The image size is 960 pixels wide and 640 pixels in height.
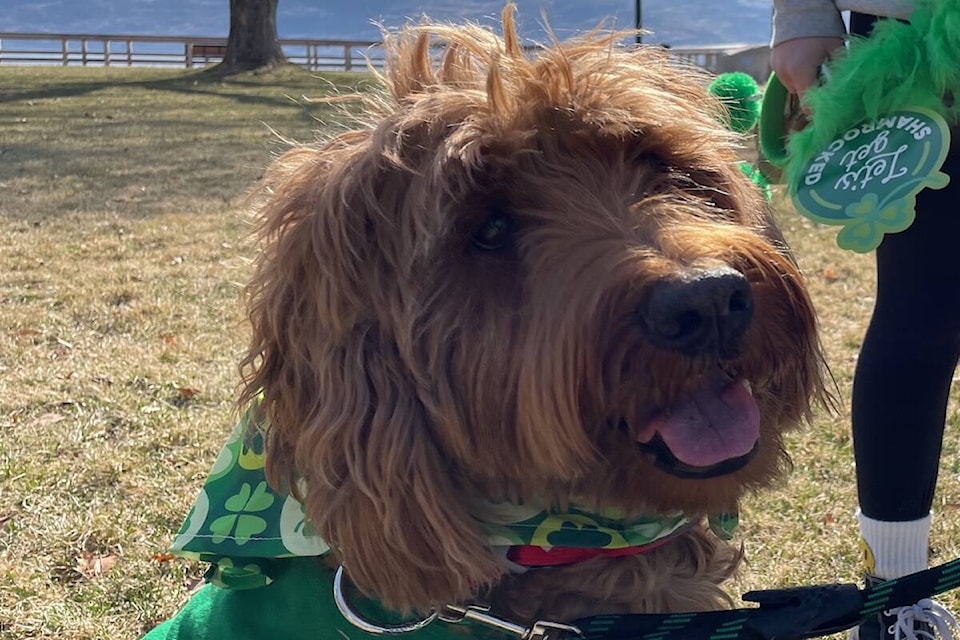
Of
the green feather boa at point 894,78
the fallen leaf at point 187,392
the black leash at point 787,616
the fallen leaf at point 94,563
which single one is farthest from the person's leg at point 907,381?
the fallen leaf at point 187,392

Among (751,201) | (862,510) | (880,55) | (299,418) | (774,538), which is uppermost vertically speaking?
(880,55)

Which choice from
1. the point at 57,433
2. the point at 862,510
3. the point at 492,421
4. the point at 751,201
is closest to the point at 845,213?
the point at 751,201

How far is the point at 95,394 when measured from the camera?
14.0 feet

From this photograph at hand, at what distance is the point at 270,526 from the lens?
1.88 meters

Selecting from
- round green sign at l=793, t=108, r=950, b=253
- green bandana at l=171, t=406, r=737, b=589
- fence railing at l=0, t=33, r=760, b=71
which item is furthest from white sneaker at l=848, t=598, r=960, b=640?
fence railing at l=0, t=33, r=760, b=71

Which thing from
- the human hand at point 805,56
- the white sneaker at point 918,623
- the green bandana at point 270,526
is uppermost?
the human hand at point 805,56

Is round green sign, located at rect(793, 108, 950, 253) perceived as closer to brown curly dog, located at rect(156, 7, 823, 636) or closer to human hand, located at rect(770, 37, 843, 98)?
brown curly dog, located at rect(156, 7, 823, 636)

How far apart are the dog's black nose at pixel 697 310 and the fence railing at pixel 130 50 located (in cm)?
2901

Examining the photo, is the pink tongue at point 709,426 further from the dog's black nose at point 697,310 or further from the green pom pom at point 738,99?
the green pom pom at point 738,99

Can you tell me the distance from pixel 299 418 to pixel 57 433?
2.51m

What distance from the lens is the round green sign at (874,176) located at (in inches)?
64.5

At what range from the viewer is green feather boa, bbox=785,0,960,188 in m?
1.75

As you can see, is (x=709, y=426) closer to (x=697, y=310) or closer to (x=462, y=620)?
(x=697, y=310)

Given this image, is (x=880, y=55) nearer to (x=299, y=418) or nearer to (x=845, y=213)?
(x=845, y=213)
